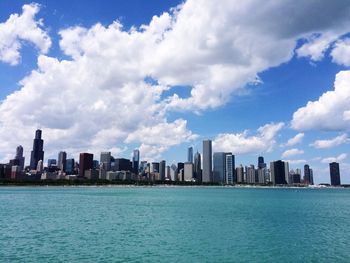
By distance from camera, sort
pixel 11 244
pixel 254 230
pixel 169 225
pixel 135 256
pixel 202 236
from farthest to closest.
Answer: pixel 169 225, pixel 254 230, pixel 202 236, pixel 11 244, pixel 135 256

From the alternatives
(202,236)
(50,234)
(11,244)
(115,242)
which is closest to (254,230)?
(202,236)

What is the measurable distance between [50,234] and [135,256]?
21.3 metres

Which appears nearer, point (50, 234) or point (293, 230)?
point (50, 234)

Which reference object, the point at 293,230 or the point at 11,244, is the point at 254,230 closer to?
the point at 293,230

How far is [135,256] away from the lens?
134 feet

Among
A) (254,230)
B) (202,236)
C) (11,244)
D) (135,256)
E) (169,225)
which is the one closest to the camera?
(135,256)

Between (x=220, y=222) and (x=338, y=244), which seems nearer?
(x=338, y=244)

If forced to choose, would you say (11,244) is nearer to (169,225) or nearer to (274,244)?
(169,225)

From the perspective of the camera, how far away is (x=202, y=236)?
54281 millimetres

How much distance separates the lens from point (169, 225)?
6794 centimetres

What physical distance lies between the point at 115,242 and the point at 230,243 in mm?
16620

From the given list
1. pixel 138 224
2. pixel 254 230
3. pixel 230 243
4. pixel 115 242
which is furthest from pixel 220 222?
pixel 115 242

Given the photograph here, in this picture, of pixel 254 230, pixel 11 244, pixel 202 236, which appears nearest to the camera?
pixel 11 244

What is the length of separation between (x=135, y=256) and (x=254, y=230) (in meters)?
29.2
